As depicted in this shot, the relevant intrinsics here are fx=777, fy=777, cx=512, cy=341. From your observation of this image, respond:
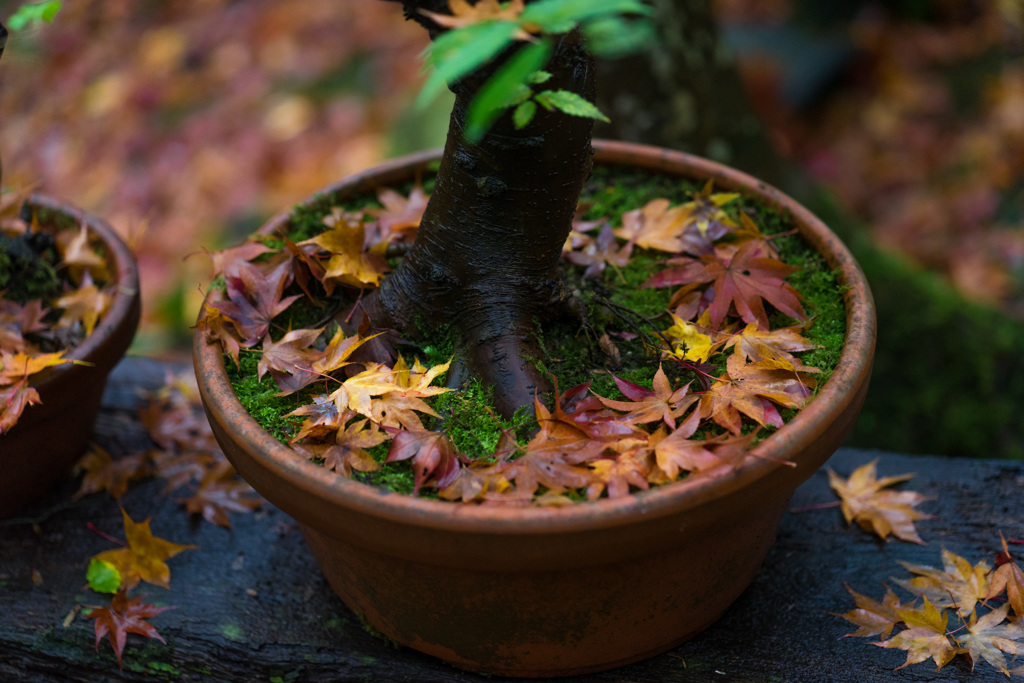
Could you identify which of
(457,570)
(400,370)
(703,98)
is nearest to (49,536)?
(400,370)

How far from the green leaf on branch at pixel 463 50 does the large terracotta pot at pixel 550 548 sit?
1.94ft

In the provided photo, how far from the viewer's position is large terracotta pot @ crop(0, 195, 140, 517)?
154 cm

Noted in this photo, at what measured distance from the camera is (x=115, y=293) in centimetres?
170

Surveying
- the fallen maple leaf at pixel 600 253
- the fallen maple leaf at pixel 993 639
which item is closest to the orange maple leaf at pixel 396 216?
the fallen maple leaf at pixel 600 253

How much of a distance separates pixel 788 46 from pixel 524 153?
3947mm

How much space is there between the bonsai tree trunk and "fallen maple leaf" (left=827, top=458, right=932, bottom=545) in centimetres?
79

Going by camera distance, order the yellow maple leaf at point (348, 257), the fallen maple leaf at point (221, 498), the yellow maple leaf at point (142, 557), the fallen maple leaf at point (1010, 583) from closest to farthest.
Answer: the fallen maple leaf at point (1010, 583) → the yellow maple leaf at point (348, 257) → the yellow maple leaf at point (142, 557) → the fallen maple leaf at point (221, 498)

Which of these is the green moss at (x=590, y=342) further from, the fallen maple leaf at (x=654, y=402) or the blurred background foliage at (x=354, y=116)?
the blurred background foliage at (x=354, y=116)

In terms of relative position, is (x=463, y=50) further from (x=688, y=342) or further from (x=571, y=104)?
(x=688, y=342)

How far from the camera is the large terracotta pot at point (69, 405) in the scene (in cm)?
154

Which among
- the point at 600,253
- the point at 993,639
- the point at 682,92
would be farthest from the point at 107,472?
the point at 682,92

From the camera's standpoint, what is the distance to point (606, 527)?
1067 mm

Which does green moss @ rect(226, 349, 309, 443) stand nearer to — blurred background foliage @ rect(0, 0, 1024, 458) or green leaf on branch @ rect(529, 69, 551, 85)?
green leaf on branch @ rect(529, 69, 551, 85)

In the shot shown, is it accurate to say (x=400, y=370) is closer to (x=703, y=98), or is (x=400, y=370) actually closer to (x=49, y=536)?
(x=49, y=536)
